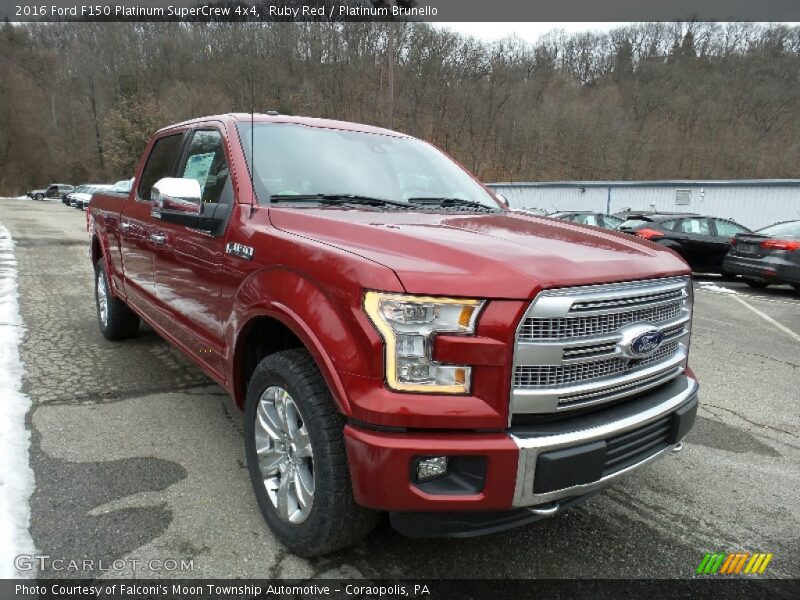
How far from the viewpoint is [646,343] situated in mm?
2154

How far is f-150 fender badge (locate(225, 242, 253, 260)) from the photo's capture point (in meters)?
2.54

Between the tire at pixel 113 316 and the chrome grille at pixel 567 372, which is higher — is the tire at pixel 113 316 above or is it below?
below

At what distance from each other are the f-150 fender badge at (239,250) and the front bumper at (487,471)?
103cm

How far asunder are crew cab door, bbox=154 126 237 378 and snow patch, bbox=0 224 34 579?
1022 millimetres

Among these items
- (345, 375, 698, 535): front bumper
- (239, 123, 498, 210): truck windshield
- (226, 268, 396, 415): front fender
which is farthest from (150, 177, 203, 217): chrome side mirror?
(345, 375, 698, 535): front bumper

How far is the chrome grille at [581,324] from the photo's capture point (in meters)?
1.88

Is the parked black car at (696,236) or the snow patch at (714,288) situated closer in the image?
the snow patch at (714,288)

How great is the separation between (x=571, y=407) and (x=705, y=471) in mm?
1795

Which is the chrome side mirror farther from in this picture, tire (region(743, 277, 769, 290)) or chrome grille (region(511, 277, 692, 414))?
tire (region(743, 277, 769, 290))

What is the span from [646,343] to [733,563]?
3.76 feet

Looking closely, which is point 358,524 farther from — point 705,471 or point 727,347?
point 727,347

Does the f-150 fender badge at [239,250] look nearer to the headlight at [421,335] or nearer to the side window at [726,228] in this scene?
A: the headlight at [421,335]

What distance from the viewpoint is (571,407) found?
2.02m

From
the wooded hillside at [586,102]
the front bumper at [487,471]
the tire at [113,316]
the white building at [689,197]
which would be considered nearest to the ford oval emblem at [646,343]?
the front bumper at [487,471]
